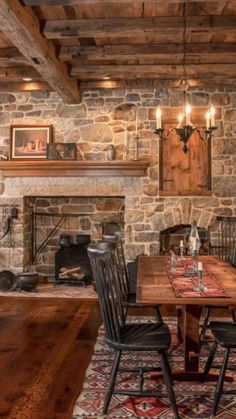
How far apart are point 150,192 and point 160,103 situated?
127 centimetres

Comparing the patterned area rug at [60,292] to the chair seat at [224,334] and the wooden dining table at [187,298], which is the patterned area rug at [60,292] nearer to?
the wooden dining table at [187,298]

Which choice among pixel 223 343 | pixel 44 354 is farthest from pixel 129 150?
pixel 223 343

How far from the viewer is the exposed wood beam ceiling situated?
3.90 m

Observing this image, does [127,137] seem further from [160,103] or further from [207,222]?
[207,222]

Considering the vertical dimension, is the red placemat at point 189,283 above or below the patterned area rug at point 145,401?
above

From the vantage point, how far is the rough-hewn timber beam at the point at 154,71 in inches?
213

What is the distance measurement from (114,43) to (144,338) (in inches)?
132

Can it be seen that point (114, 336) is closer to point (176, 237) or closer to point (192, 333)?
point (192, 333)

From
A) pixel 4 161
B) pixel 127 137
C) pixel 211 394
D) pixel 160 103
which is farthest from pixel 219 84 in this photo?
pixel 211 394

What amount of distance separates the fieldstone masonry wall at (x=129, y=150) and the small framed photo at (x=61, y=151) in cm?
12

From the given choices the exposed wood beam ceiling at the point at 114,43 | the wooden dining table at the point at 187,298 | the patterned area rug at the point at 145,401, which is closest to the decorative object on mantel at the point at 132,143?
the exposed wood beam ceiling at the point at 114,43

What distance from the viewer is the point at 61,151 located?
21.2 feet

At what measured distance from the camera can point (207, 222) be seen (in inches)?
251

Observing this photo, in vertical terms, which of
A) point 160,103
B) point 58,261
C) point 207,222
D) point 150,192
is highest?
point 160,103
